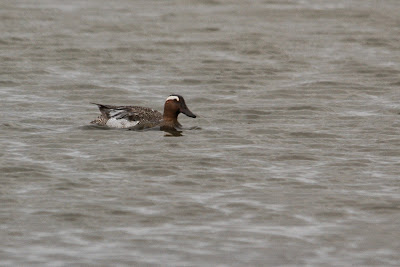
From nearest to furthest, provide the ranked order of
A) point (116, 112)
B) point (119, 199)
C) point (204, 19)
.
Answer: point (119, 199)
point (116, 112)
point (204, 19)

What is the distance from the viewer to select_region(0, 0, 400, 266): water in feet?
34.3

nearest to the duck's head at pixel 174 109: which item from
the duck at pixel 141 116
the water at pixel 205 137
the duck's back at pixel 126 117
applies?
the duck at pixel 141 116

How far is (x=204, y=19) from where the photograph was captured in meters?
25.9

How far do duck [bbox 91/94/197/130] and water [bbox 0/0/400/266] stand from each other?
0.16m

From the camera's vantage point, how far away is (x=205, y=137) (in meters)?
15.4

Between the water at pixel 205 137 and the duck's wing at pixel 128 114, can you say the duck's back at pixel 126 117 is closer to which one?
the duck's wing at pixel 128 114

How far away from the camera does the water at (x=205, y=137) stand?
10469mm

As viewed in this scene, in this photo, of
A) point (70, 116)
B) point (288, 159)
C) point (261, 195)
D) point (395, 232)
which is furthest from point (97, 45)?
point (395, 232)

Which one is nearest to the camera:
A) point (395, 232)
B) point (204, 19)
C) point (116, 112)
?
point (395, 232)

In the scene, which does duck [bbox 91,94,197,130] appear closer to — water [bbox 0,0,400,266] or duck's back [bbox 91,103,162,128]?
duck's back [bbox 91,103,162,128]

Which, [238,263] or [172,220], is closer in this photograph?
[238,263]

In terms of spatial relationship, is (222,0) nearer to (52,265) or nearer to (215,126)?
(215,126)

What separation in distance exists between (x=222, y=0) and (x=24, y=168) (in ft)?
51.0

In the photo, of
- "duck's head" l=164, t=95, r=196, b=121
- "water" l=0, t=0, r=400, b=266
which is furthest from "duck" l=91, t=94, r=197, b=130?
"water" l=0, t=0, r=400, b=266
